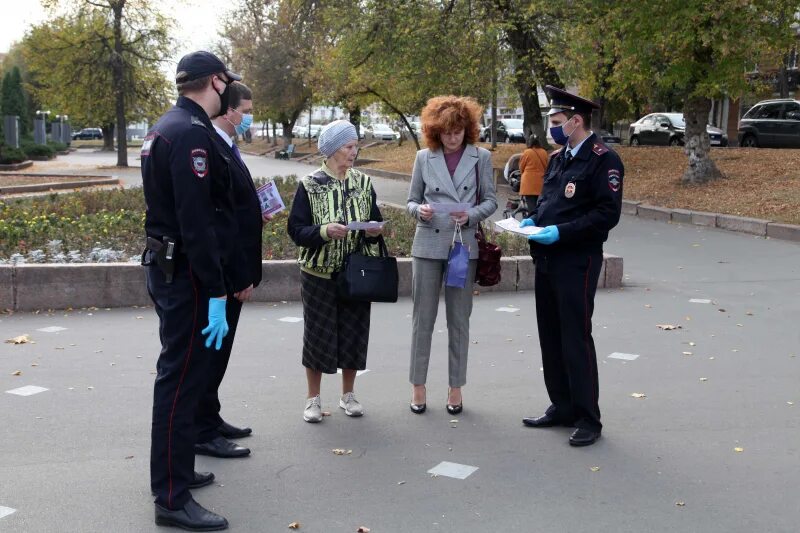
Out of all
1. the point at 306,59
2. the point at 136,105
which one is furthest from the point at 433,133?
the point at 306,59

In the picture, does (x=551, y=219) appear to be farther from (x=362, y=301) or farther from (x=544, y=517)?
(x=544, y=517)

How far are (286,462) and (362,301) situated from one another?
3.49 feet

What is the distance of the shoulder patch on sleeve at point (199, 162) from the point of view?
360 cm

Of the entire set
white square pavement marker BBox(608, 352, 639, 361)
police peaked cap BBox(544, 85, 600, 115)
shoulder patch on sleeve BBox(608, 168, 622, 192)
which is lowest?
white square pavement marker BBox(608, 352, 639, 361)

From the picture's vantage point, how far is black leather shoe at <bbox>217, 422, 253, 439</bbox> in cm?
498

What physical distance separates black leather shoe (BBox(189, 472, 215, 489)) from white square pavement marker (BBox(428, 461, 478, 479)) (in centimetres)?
109

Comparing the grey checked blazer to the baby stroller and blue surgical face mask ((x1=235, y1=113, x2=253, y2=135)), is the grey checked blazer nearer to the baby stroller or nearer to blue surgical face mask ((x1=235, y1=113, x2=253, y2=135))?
blue surgical face mask ((x1=235, y1=113, x2=253, y2=135))

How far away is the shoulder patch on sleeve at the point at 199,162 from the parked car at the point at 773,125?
2656 centimetres

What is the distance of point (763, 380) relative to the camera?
6.20m

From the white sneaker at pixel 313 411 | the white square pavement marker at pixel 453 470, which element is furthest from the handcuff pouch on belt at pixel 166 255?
the white sneaker at pixel 313 411

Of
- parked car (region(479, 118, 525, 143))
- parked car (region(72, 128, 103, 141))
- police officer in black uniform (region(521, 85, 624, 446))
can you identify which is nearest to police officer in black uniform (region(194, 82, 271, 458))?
police officer in black uniform (region(521, 85, 624, 446))

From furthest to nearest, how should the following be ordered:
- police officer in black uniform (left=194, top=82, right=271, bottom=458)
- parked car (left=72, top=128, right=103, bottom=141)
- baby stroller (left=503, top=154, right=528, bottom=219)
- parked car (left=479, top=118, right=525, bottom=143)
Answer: parked car (left=72, top=128, right=103, bottom=141), parked car (left=479, top=118, right=525, bottom=143), baby stroller (left=503, top=154, right=528, bottom=219), police officer in black uniform (left=194, top=82, right=271, bottom=458)

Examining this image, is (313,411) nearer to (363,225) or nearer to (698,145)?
(363,225)

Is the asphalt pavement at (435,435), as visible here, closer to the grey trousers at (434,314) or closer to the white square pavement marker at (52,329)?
the white square pavement marker at (52,329)
